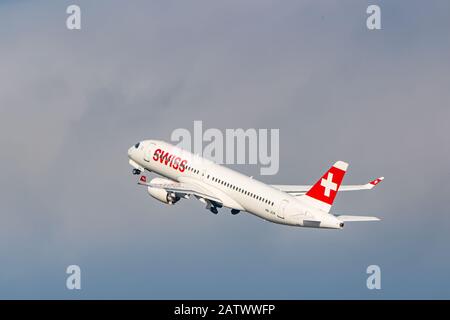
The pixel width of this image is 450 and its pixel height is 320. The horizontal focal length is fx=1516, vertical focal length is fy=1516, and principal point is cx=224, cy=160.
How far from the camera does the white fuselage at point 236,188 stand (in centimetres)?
17762

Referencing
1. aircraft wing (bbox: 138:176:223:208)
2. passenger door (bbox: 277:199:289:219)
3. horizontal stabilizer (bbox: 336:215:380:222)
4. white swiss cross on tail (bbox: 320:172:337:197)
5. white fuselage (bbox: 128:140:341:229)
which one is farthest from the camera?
aircraft wing (bbox: 138:176:223:208)

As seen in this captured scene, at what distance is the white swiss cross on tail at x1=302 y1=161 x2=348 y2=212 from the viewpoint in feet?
577

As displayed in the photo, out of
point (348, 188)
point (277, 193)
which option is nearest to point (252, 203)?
point (277, 193)

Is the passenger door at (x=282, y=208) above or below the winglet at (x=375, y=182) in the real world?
below

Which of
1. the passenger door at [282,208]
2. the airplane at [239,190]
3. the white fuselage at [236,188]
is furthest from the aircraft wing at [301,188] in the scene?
the passenger door at [282,208]

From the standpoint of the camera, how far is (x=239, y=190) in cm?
18450

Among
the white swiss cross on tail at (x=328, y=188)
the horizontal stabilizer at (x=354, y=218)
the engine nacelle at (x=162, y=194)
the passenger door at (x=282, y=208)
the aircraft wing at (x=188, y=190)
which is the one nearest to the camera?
the horizontal stabilizer at (x=354, y=218)

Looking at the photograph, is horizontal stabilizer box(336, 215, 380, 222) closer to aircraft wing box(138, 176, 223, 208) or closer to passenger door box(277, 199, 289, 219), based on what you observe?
passenger door box(277, 199, 289, 219)

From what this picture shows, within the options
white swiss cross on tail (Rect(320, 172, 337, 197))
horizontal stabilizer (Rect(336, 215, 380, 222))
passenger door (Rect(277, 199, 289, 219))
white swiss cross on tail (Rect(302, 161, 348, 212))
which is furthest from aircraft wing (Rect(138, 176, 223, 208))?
horizontal stabilizer (Rect(336, 215, 380, 222))

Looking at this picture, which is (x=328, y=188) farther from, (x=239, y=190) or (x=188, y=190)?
(x=188, y=190)

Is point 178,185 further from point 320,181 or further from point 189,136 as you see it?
point 320,181

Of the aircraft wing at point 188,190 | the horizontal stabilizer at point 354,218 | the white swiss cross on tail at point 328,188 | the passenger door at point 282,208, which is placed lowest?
the horizontal stabilizer at point 354,218

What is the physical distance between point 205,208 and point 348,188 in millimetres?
18917

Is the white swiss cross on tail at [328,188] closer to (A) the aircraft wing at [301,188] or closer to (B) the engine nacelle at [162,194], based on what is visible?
(A) the aircraft wing at [301,188]
